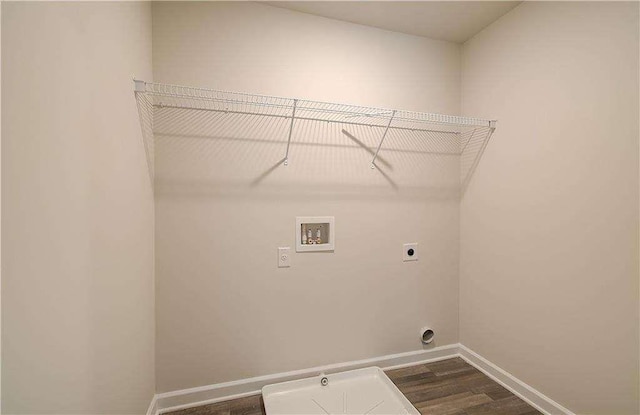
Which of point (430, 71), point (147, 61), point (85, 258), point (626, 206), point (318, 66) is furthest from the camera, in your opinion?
point (430, 71)

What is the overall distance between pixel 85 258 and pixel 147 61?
A: 3.75 feet

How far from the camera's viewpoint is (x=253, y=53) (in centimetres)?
170

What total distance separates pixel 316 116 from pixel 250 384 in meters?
1.82

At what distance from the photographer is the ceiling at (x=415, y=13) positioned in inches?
68.3

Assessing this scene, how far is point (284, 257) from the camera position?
1.78 metres

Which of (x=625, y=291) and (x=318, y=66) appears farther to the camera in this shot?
(x=318, y=66)

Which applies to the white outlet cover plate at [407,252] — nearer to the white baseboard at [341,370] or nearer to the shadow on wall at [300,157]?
the shadow on wall at [300,157]

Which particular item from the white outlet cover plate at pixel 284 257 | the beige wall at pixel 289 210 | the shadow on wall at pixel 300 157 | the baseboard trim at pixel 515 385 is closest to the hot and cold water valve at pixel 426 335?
the beige wall at pixel 289 210

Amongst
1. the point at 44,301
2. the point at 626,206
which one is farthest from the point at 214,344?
the point at 626,206

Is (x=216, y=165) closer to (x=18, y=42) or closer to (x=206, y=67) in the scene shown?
(x=206, y=67)

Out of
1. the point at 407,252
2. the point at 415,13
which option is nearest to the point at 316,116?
the point at 415,13

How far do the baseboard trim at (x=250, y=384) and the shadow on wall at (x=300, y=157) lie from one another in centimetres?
119

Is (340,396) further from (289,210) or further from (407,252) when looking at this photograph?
(289,210)

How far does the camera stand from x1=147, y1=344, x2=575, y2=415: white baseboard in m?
1.59
